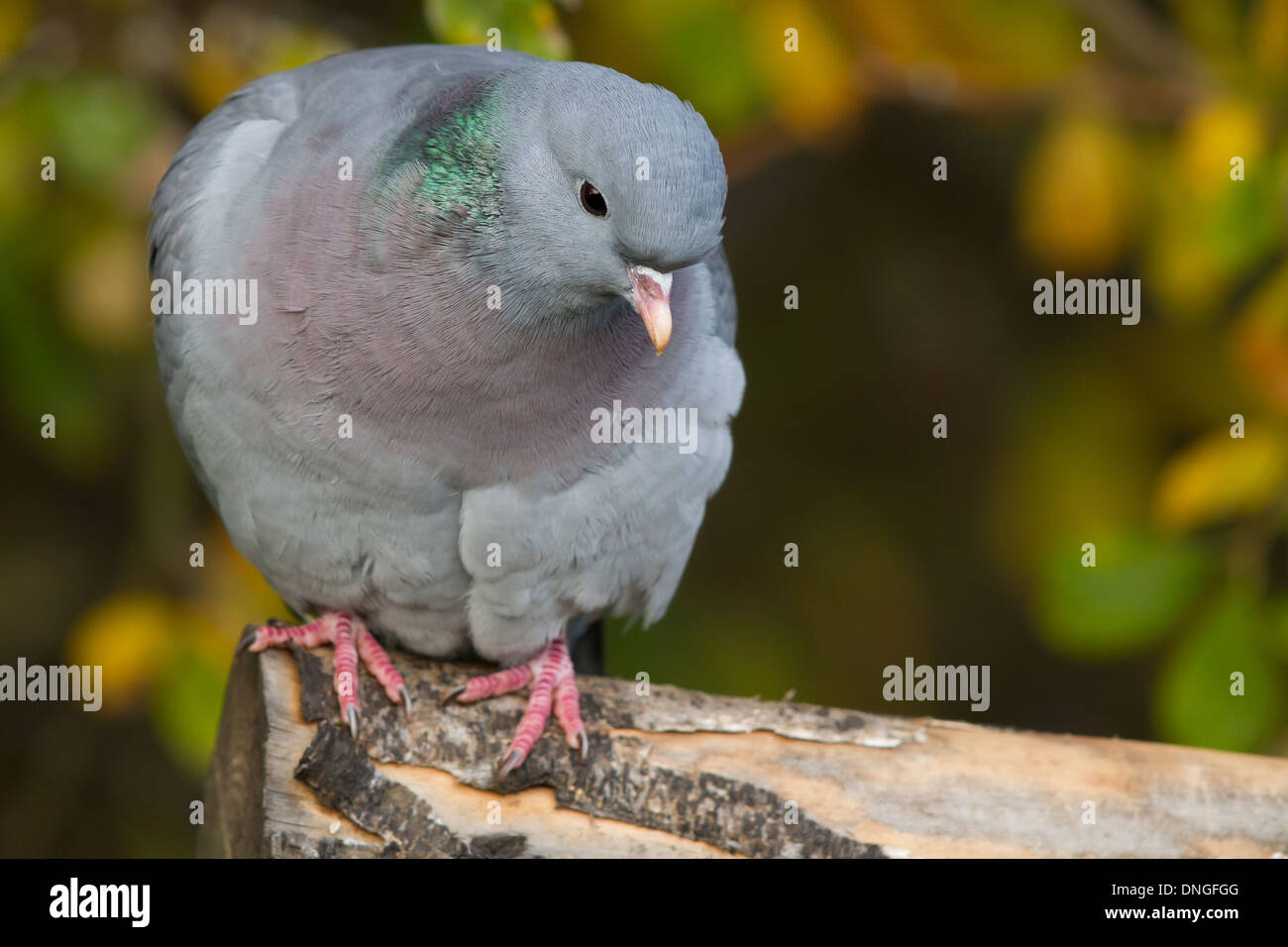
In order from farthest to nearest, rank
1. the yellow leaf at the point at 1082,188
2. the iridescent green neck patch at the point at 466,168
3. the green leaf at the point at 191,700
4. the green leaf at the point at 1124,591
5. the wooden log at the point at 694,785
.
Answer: the yellow leaf at the point at 1082,188
the green leaf at the point at 191,700
the green leaf at the point at 1124,591
the wooden log at the point at 694,785
the iridescent green neck patch at the point at 466,168

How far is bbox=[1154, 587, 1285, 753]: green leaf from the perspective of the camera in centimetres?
321

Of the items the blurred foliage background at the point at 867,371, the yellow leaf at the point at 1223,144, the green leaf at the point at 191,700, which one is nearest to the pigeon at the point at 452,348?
the blurred foliage background at the point at 867,371

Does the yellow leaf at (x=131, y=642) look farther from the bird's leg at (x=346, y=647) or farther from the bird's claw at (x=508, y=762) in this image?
the bird's claw at (x=508, y=762)

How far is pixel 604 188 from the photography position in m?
2.42

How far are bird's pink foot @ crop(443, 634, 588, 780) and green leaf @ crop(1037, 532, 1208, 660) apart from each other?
124 cm

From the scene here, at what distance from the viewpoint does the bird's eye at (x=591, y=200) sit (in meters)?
2.45

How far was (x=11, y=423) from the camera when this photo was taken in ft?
17.0

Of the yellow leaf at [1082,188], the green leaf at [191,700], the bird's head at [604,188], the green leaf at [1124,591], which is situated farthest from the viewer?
the yellow leaf at [1082,188]

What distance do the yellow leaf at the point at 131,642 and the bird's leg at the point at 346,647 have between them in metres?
0.76

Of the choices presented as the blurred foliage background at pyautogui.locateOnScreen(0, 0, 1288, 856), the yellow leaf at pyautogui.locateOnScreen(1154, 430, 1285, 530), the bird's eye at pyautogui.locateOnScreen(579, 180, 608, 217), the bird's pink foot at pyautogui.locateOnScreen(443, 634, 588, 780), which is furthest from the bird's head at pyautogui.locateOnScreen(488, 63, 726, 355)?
the yellow leaf at pyautogui.locateOnScreen(1154, 430, 1285, 530)

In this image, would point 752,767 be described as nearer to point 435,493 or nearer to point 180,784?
point 435,493

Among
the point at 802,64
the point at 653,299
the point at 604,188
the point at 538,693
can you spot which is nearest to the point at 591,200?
the point at 604,188

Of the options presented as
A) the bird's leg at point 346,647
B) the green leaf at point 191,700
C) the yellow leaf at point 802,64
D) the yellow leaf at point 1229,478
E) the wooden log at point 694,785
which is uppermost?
the yellow leaf at point 802,64

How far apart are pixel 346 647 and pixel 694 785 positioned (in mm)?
816
